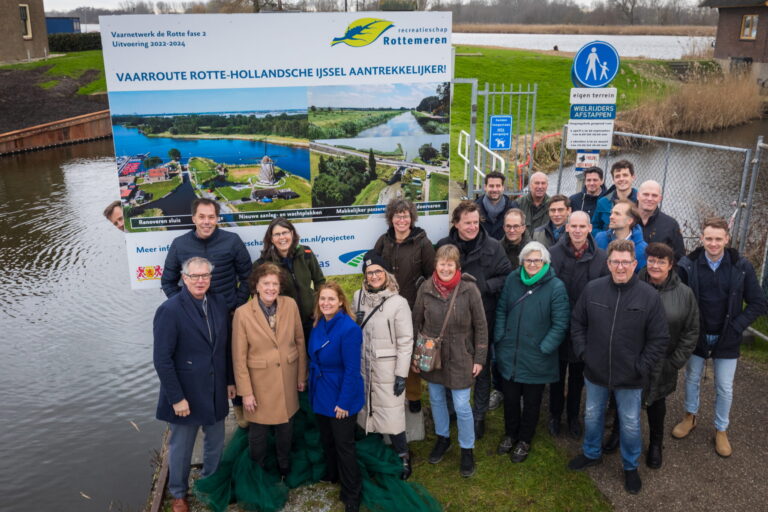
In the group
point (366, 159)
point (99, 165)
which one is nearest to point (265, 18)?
point (366, 159)

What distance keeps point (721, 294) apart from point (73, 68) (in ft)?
135

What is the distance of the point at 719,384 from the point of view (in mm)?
5305

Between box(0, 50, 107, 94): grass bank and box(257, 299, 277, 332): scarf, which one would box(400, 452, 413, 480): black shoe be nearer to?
box(257, 299, 277, 332): scarf

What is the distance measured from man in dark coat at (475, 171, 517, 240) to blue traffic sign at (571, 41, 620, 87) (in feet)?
8.01

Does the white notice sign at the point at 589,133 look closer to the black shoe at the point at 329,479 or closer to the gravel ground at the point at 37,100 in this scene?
the black shoe at the point at 329,479

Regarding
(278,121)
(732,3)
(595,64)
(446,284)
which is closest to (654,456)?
(446,284)

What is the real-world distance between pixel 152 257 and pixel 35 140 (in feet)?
81.7

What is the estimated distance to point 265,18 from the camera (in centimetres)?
587

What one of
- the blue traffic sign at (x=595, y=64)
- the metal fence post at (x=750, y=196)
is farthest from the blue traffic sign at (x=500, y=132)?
the metal fence post at (x=750, y=196)

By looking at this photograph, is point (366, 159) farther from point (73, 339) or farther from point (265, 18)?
point (73, 339)

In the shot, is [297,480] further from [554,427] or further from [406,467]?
[554,427]

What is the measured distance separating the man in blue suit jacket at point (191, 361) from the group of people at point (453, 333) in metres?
0.01

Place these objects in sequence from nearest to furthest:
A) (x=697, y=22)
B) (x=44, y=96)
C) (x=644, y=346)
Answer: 1. (x=644, y=346)
2. (x=44, y=96)
3. (x=697, y=22)

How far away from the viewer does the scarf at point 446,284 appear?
489 centimetres
